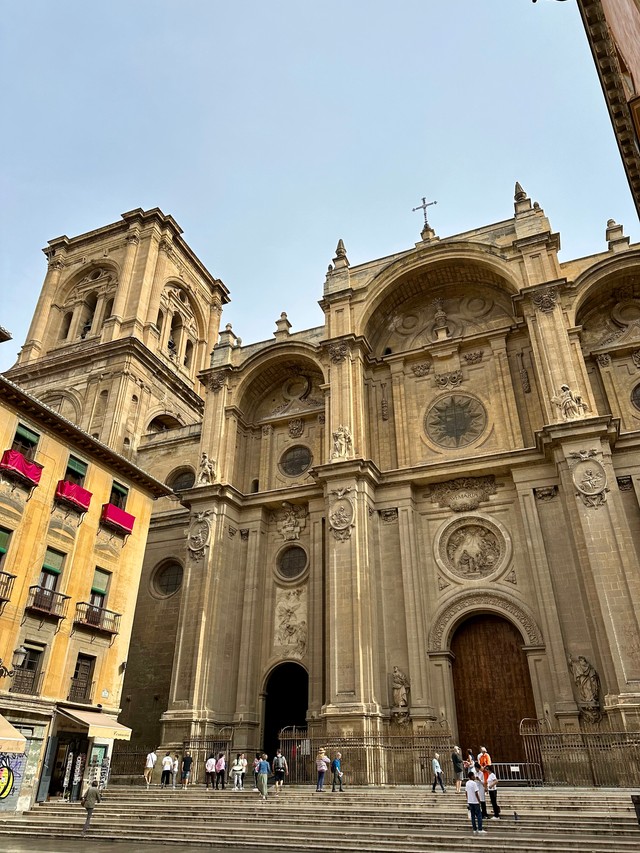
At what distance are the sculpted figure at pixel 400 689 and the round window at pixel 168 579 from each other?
12344 mm

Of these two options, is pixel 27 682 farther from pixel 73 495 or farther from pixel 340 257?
pixel 340 257

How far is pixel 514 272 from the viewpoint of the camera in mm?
27734

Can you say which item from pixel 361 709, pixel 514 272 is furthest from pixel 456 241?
pixel 361 709

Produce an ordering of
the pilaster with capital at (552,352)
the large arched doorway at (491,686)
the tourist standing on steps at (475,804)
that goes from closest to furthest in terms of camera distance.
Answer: the tourist standing on steps at (475,804) → the large arched doorway at (491,686) → the pilaster with capital at (552,352)

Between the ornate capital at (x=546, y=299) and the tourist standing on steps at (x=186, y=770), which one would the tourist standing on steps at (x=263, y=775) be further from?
the ornate capital at (x=546, y=299)

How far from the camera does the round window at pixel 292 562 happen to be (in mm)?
27748

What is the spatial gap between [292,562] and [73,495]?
1022 cm

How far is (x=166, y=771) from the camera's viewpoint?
21.4 meters

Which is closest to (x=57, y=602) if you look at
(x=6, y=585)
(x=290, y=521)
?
(x=6, y=585)

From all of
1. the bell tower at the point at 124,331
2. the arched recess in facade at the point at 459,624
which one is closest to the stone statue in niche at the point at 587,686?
the arched recess in facade at the point at 459,624

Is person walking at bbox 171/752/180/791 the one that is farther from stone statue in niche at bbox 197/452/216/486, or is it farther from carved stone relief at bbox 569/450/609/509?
carved stone relief at bbox 569/450/609/509

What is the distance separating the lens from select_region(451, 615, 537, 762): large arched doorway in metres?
21.8

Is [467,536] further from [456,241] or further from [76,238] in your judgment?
[76,238]

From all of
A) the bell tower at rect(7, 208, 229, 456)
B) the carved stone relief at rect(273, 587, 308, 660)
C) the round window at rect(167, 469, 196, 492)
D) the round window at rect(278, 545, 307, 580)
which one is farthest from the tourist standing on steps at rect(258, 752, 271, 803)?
the bell tower at rect(7, 208, 229, 456)
